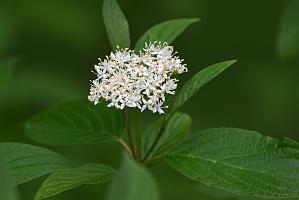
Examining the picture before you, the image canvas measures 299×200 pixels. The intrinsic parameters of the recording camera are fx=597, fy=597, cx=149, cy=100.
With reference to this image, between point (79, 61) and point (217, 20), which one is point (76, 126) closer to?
point (79, 61)

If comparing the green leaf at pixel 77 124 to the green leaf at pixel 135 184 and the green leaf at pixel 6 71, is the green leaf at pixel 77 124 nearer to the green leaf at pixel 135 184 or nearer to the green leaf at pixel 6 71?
the green leaf at pixel 6 71

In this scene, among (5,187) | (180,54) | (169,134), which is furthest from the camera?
(180,54)

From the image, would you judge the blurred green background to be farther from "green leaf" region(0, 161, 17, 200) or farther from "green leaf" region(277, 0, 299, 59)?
"green leaf" region(0, 161, 17, 200)

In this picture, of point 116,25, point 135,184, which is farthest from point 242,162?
point 135,184

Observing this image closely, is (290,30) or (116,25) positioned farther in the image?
(290,30)

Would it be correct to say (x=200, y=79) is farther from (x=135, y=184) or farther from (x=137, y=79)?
(x=135, y=184)

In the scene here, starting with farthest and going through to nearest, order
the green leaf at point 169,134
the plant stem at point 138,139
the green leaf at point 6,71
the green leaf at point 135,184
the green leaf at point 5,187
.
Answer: the green leaf at point 6,71 < the green leaf at point 169,134 < the plant stem at point 138,139 < the green leaf at point 5,187 < the green leaf at point 135,184

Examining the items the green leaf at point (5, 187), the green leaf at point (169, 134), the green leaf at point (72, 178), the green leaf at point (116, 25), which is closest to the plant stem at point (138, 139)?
the green leaf at point (169, 134)

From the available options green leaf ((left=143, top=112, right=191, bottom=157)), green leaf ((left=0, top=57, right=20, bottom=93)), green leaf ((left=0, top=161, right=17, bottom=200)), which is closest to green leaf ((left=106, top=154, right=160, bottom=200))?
green leaf ((left=0, top=161, right=17, bottom=200))
